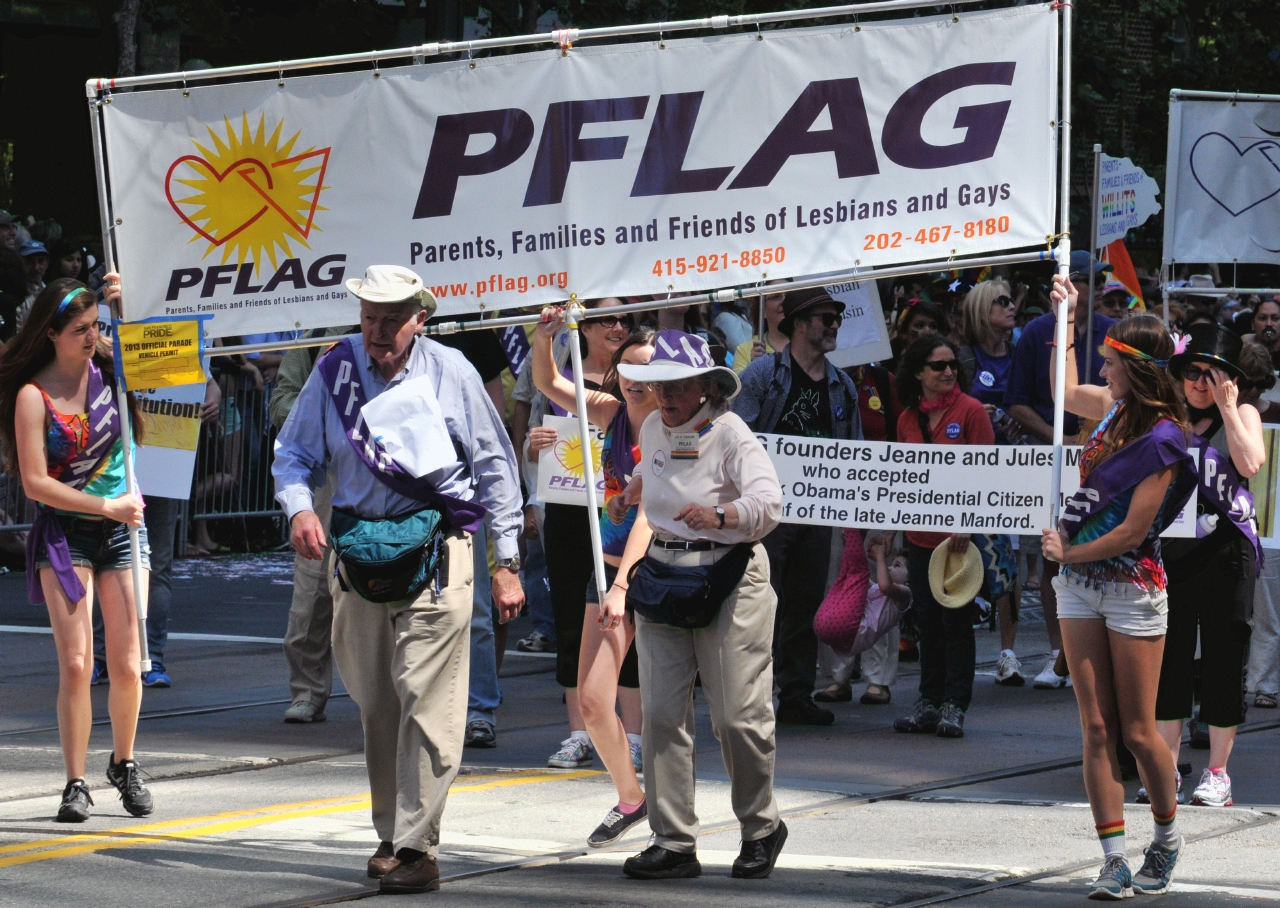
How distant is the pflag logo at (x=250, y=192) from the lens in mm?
7324

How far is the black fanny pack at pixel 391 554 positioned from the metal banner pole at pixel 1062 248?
2.09 metres

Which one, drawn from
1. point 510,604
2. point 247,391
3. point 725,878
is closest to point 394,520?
point 510,604

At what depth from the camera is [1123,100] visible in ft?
80.8

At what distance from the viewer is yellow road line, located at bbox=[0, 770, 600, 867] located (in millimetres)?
6598

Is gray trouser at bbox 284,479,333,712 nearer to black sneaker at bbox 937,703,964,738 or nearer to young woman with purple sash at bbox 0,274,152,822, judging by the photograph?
young woman with purple sash at bbox 0,274,152,822

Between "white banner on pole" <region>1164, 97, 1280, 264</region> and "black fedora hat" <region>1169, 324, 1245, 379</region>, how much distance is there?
3547 mm

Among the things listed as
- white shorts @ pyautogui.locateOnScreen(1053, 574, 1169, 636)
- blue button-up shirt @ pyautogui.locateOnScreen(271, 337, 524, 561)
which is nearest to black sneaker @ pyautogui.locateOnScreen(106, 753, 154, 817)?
blue button-up shirt @ pyautogui.locateOnScreen(271, 337, 524, 561)

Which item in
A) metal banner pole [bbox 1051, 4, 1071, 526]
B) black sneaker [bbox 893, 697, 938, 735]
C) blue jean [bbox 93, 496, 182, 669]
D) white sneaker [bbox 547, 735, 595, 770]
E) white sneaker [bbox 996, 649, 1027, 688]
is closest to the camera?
metal banner pole [bbox 1051, 4, 1071, 526]

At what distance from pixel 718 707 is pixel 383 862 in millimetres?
1180

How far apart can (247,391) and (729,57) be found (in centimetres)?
952

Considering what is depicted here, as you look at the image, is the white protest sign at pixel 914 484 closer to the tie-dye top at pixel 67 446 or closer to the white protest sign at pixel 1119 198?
the tie-dye top at pixel 67 446

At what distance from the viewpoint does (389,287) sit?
627cm

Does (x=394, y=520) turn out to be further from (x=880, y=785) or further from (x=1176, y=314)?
(x=1176, y=314)

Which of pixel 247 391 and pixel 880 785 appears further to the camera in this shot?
pixel 247 391
